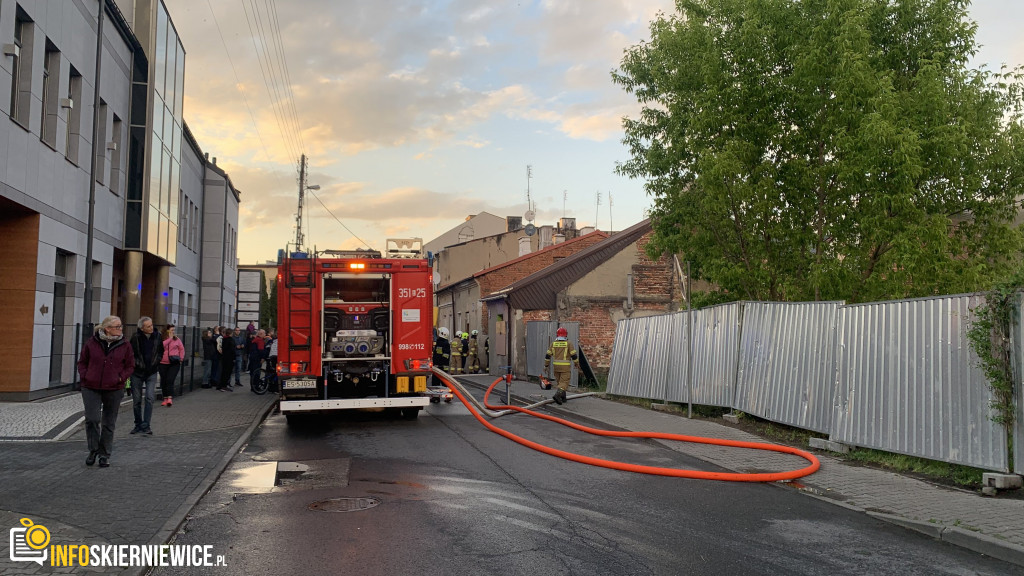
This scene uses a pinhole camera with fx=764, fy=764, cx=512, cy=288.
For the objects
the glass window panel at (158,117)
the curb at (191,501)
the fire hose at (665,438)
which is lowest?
the curb at (191,501)

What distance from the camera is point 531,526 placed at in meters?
6.08

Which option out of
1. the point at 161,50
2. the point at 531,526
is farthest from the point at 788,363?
the point at 161,50

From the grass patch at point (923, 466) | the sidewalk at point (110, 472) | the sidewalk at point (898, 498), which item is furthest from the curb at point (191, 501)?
the grass patch at point (923, 466)

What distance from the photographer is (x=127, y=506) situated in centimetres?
662

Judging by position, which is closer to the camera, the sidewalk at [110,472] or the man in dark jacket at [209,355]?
the sidewalk at [110,472]

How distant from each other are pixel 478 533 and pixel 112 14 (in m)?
19.2

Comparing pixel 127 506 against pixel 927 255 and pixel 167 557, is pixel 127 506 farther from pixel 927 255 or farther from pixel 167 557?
pixel 927 255

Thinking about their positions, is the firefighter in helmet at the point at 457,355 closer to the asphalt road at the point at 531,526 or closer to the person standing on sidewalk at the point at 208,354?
the person standing on sidewalk at the point at 208,354

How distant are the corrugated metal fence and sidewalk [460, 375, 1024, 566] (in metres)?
0.49

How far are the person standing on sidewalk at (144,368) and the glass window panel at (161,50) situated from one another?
1448 cm

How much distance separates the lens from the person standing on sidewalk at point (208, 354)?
20844mm

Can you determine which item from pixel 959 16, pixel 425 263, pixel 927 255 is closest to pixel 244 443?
pixel 425 263

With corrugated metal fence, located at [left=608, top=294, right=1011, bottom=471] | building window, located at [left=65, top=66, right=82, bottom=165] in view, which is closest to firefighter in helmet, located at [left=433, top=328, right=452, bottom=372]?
corrugated metal fence, located at [left=608, top=294, right=1011, bottom=471]

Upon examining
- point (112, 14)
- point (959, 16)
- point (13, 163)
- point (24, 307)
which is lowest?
point (24, 307)
